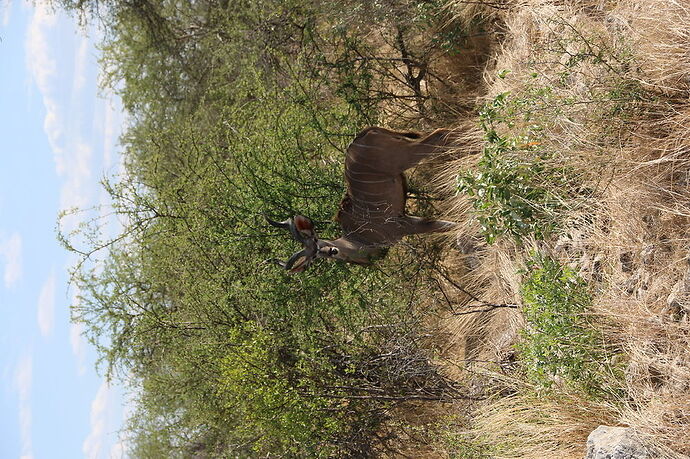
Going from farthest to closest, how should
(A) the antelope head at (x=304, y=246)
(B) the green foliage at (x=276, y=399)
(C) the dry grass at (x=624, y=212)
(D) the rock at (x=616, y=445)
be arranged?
(B) the green foliage at (x=276, y=399)
(A) the antelope head at (x=304, y=246)
(C) the dry grass at (x=624, y=212)
(D) the rock at (x=616, y=445)

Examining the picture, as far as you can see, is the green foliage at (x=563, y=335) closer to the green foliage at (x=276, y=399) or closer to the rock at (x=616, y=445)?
the rock at (x=616, y=445)

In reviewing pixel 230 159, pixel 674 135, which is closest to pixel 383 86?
pixel 230 159

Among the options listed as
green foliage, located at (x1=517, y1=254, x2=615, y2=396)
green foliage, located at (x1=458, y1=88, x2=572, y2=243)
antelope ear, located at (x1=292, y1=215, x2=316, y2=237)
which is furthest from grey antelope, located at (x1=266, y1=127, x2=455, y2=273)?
green foliage, located at (x1=517, y1=254, x2=615, y2=396)

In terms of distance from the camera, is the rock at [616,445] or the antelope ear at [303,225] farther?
the antelope ear at [303,225]

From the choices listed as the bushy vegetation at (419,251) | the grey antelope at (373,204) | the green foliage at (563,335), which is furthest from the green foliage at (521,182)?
the grey antelope at (373,204)

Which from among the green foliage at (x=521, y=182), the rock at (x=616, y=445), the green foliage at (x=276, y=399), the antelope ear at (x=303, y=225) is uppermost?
the antelope ear at (x=303, y=225)

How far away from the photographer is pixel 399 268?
254 inches

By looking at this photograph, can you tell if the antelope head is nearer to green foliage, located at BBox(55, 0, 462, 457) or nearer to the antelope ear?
the antelope ear

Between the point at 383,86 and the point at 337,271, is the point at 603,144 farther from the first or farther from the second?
the point at 383,86

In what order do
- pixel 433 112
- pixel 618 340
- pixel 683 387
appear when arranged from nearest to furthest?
pixel 683 387 < pixel 618 340 < pixel 433 112

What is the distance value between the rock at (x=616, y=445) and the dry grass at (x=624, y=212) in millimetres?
61

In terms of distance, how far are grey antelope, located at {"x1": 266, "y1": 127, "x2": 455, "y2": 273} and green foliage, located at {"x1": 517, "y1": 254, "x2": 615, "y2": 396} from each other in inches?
58.6

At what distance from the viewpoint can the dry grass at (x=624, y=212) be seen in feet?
10.9

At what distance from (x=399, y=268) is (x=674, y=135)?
3388 mm
